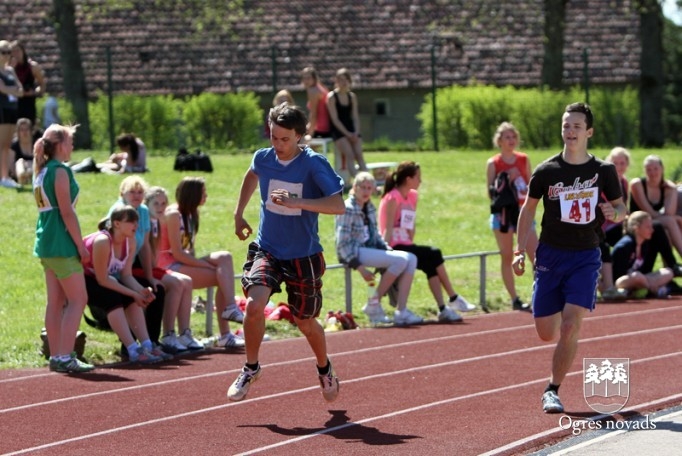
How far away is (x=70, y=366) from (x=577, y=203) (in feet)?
14.2

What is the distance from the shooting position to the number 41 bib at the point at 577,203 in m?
8.76

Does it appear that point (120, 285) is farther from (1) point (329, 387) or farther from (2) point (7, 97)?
(2) point (7, 97)

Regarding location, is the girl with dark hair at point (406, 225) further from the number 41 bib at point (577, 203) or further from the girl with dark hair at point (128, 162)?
the girl with dark hair at point (128, 162)

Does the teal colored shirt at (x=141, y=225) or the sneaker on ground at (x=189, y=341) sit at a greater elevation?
the teal colored shirt at (x=141, y=225)

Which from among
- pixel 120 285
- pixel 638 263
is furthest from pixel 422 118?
pixel 120 285

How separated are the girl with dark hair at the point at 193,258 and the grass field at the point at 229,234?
53 cm

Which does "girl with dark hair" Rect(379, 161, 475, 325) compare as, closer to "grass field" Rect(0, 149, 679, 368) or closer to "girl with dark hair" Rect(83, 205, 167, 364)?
"grass field" Rect(0, 149, 679, 368)

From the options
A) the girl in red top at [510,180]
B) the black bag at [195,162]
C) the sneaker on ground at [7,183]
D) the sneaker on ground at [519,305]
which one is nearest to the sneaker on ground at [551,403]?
the girl in red top at [510,180]

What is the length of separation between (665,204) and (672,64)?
133 ft

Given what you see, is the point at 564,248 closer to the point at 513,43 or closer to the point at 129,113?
the point at 129,113

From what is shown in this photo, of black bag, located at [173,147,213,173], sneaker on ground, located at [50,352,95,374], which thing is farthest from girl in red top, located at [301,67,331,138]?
sneaker on ground, located at [50,352,95,374]

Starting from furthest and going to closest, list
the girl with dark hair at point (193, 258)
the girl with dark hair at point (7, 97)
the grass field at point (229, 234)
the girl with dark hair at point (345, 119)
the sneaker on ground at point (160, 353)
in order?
the girl with dark hair at point (345, 119)
the girl with dark hair at point (7, 97)
the grass field at point (229, 234)
the girl with dark hair at point (193, 258)
the sneaker on ground at point (160, 353)

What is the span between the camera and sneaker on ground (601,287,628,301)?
51.6 ft

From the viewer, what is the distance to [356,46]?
36.2 meters
